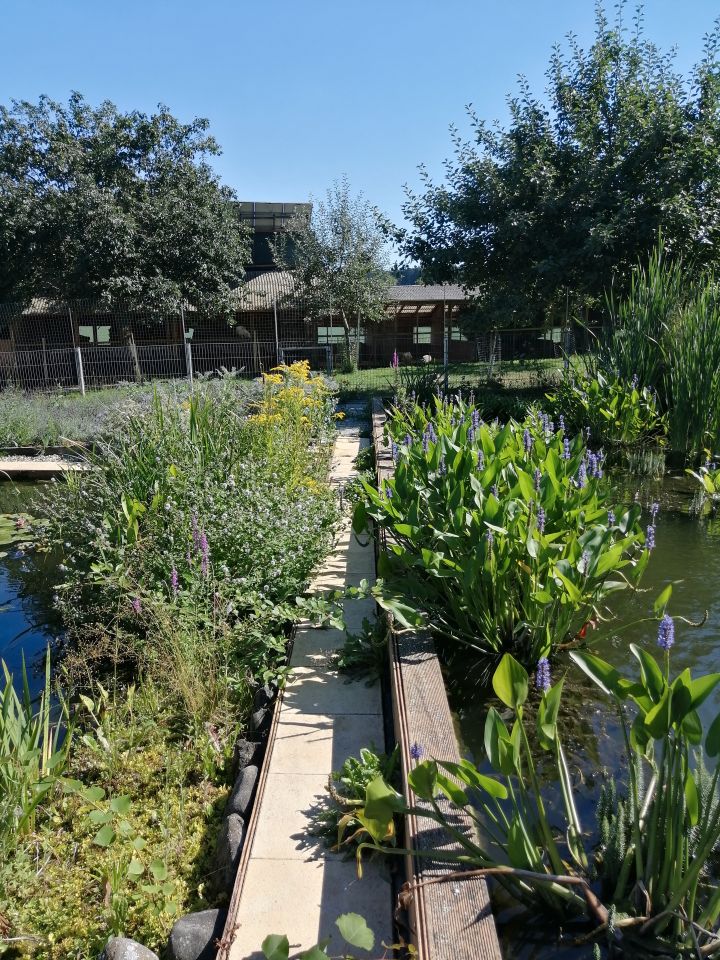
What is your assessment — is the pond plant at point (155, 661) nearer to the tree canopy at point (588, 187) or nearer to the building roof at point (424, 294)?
the tree canopy at point (588, 187)

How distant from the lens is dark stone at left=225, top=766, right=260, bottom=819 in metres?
2.50

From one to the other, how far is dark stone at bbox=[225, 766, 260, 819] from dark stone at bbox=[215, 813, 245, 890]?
5 centimetres

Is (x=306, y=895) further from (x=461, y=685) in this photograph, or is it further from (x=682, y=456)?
(x=682, y=456)

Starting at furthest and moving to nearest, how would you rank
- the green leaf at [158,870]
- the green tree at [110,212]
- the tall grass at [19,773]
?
the green tree at [110,212] → the tall grass at [19,773] → the green leaf at [158,870]

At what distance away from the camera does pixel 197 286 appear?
23953 millimetres

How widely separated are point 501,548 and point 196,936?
69.0 inches

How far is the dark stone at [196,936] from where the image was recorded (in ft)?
6.29

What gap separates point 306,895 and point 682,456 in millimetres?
6662

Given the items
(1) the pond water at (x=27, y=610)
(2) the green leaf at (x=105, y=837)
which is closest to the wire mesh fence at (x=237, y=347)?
(1) the pond water at (x=27, y=610)

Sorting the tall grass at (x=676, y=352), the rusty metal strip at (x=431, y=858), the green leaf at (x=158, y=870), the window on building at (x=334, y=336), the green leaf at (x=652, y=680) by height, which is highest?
the window on building at (x=334, y=336)

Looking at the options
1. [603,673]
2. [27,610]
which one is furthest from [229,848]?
[27,610]

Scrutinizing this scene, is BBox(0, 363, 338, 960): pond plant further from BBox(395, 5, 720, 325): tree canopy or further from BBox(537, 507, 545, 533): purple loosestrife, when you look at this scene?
BBox(395, 5, 720, 325): tree canopy

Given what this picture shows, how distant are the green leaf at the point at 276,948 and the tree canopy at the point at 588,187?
39.4 feet

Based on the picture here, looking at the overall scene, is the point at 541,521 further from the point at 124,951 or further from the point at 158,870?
the point at 124,951
